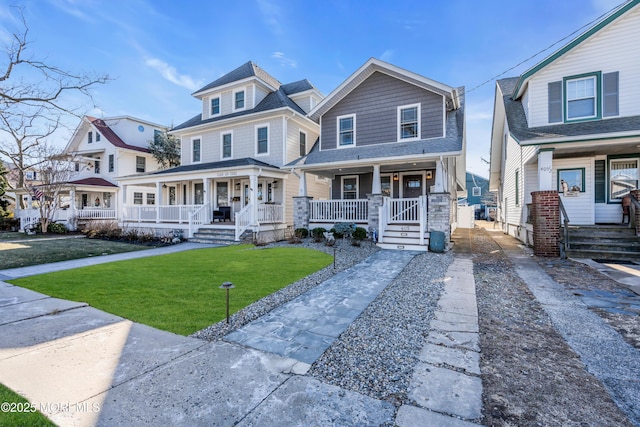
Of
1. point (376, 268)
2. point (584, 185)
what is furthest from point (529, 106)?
point (376, 268)

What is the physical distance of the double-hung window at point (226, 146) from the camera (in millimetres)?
17484

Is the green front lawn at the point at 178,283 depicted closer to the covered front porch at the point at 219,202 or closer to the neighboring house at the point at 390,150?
the neighboring house at the point at 390,150

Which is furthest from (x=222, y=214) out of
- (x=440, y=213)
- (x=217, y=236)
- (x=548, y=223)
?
(x=548, y=223)

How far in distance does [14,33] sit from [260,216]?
9.77 metres

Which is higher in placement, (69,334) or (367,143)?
(367,143)

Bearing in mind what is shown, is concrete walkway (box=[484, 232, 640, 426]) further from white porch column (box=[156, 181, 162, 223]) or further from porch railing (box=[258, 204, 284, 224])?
white porch column (box=[156, 181, 162, 223])

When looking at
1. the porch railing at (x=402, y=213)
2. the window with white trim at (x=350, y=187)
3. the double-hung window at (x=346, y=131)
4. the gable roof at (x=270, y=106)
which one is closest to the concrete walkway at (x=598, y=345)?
the porch railing at (x=402, y=213)

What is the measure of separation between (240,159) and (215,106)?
4662mm

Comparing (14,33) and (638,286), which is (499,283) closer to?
(638,286)

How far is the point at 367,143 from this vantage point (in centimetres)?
1309

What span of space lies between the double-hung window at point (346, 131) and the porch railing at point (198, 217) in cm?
762

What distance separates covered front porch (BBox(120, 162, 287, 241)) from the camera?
13875 millimetres

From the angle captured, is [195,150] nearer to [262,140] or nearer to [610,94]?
[262,140]

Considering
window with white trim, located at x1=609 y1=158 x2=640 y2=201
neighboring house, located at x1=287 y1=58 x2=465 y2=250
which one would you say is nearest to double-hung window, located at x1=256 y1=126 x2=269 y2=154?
neighboring house, located at x1=287 y1=58 x2=465 y2=250
